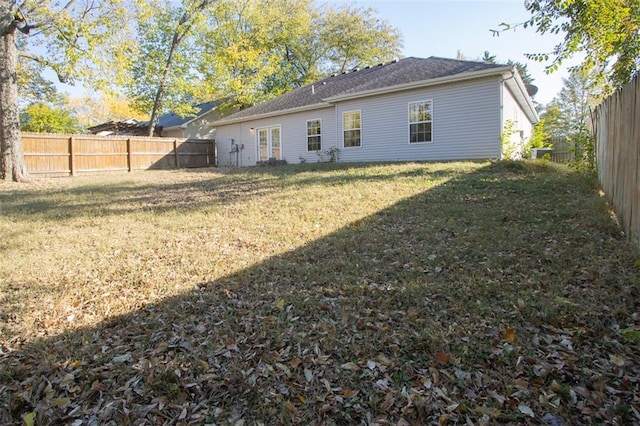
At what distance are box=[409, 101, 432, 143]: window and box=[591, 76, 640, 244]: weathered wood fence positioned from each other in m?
7.44

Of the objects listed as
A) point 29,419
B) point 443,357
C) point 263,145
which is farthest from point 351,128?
point 29,419

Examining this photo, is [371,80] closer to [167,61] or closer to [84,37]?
[84,37]

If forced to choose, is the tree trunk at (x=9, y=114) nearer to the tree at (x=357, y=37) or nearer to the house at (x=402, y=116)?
the house at (x=402, y=116)

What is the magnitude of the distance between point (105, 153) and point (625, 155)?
58.4ft

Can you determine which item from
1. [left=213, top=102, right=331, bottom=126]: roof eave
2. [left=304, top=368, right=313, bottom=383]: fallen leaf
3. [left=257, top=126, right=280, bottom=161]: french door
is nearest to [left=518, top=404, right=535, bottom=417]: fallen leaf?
[left=304, top=368, right=313, bottom=383]: fallen leaf

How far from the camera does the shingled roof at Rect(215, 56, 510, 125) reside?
1227cm

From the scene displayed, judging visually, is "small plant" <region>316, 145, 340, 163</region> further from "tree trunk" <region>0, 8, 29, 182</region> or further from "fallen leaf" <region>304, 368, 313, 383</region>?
"fallen leaf" <region>304, 368, 313, 383</region>

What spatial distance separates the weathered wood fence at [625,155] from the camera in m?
3.64

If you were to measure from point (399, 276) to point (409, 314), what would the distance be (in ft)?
2.45

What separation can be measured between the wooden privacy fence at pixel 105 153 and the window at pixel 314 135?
7576 millimetres

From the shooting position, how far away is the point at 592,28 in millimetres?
6762

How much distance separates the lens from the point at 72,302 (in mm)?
3375

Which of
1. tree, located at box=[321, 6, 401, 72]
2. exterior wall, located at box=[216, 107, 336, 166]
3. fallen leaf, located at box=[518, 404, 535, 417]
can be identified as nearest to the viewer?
fallen leaf, located at box=[518, 404, 535, 417]

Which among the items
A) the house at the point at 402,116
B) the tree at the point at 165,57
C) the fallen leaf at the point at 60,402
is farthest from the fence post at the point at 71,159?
the fallen leaf at the point at 60,402
